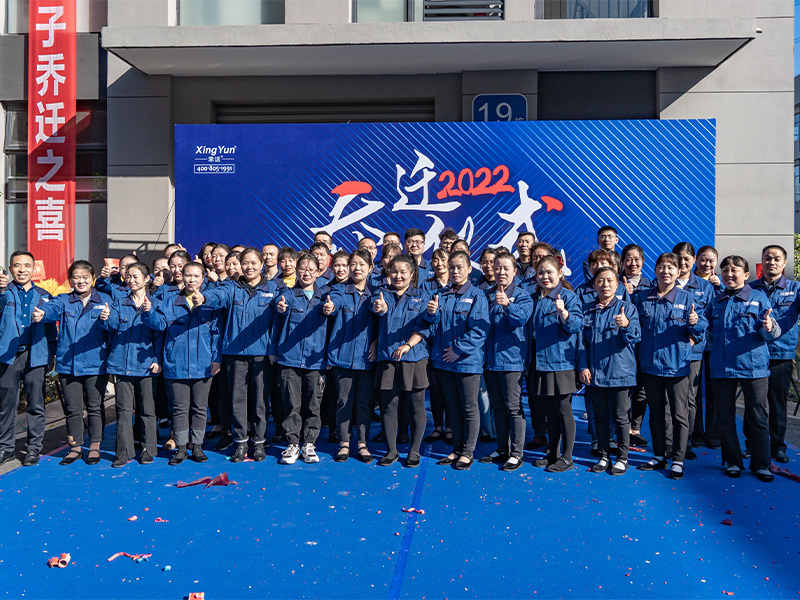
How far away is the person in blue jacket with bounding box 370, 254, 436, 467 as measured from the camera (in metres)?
5.36

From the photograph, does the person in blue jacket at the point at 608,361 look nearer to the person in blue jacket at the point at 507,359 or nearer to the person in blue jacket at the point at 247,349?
the person in blue jacket at the point at 507,359

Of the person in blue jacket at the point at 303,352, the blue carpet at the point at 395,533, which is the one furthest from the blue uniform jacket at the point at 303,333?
the blue carpet at the point at 395,533

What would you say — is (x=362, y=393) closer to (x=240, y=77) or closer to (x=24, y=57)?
(x=240, y=77)

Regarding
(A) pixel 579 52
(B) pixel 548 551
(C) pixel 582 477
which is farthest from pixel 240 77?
(B) pixel 548 551

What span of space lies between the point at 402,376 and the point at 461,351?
1.66ft

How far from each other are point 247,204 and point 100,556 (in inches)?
221

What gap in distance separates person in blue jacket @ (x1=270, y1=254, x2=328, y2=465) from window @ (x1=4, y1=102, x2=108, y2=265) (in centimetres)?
606

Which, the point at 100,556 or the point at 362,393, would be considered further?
the point at 362,393

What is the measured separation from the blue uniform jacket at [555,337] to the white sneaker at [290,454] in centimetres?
205

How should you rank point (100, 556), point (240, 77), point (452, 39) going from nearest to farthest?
point (100, 556) < point (452, 39) < point (240, 77)

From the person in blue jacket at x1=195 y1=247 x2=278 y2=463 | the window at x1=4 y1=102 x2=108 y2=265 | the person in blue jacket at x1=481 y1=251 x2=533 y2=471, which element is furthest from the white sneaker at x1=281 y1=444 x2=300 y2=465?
the window at x1=4 y1=102 x2=108 y2=265

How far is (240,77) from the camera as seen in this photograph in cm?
1007

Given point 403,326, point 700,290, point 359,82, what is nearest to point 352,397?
point 403,326

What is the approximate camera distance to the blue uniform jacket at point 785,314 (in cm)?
546
